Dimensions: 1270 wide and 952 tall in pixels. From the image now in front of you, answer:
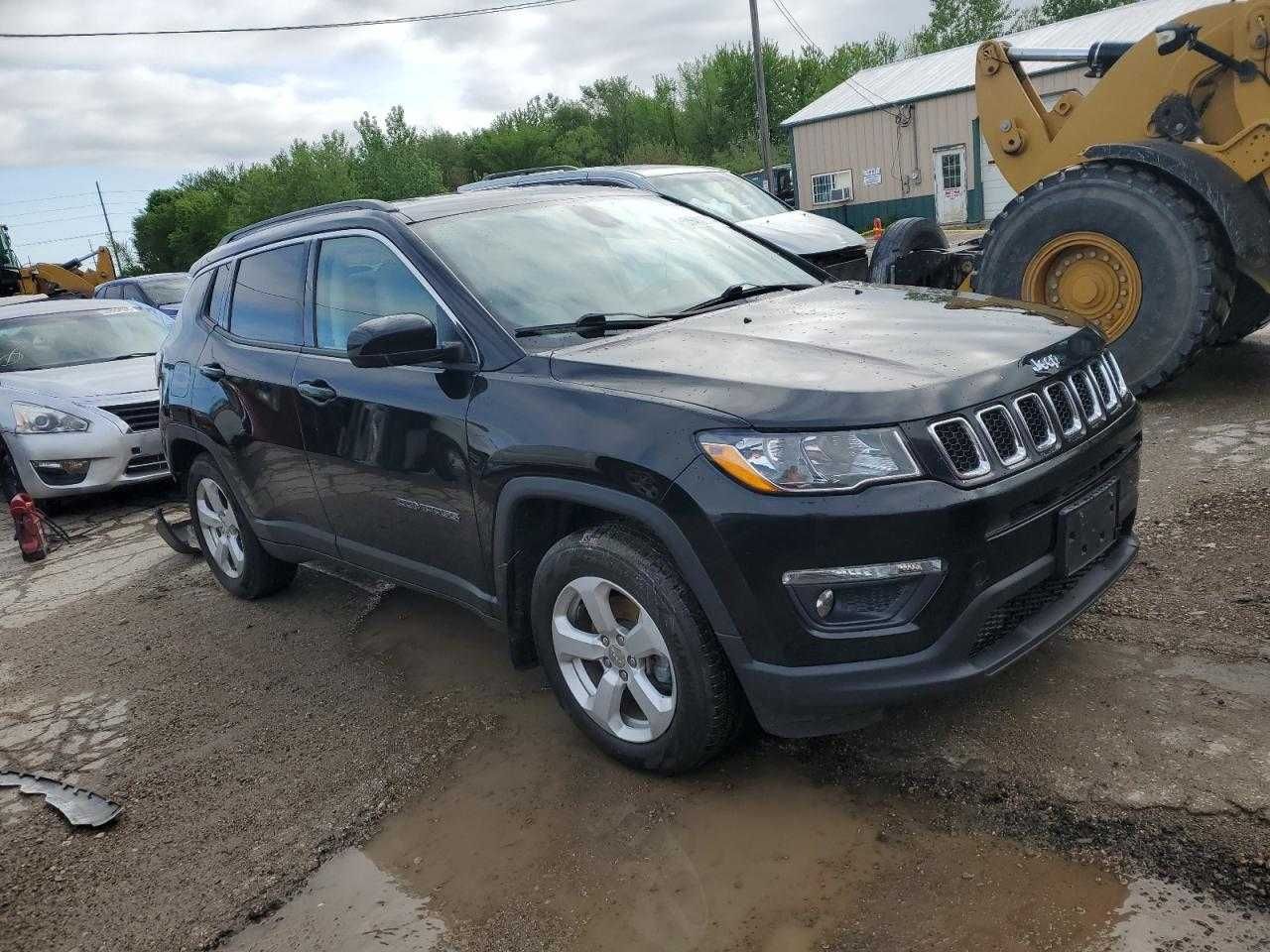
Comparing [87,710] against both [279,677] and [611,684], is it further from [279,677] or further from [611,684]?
[611,684]

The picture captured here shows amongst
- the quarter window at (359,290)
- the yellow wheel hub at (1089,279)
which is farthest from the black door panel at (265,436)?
the yellow wheel hub at (1089,279)

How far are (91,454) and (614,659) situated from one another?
6168 millimetres

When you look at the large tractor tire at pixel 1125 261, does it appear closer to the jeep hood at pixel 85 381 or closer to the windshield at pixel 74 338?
the jeep hood at pixel 85 381

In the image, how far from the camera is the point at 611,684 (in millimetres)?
3033

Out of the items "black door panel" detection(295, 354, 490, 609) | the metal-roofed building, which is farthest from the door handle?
the metal-roofed building

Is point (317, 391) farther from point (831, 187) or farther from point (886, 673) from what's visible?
point (831, 187)

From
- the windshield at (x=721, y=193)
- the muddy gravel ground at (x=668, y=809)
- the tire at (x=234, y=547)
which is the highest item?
the windshield at (x=721, y=193)

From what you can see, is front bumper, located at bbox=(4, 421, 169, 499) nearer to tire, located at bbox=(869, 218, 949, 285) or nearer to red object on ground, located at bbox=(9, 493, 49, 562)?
red object on ground, located at bbox=(9, 493, 49, 562)

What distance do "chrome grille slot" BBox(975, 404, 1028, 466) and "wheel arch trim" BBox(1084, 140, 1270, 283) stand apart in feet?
12.9

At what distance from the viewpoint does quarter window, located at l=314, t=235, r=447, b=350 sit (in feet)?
11.7

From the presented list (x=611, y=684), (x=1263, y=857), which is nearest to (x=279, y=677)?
(x=611, y=684)

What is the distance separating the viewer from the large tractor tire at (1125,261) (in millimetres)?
5715

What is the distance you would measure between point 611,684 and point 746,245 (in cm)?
214

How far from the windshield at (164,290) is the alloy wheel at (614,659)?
1191 centimetres
